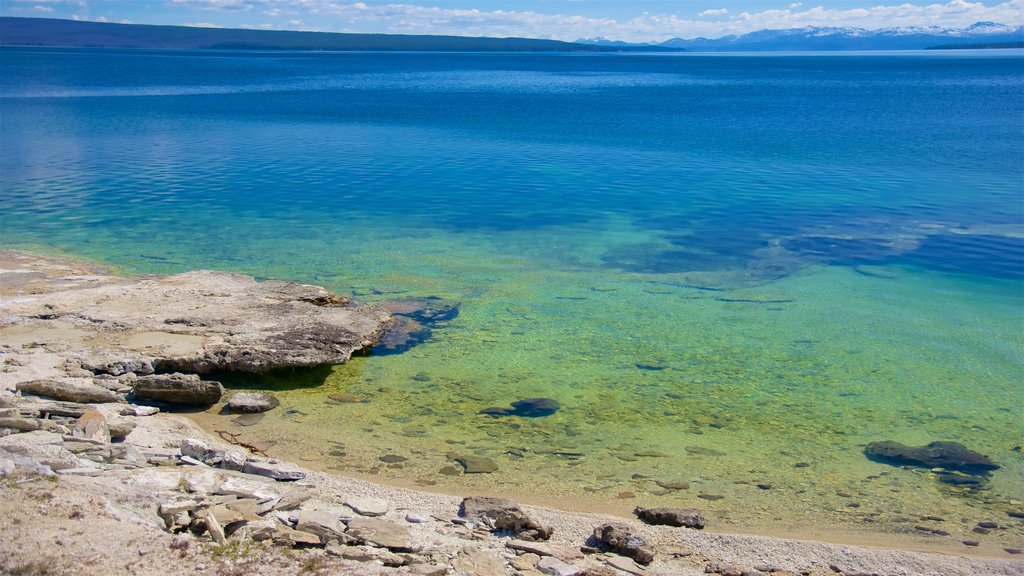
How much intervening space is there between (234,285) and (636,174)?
19.5 meters

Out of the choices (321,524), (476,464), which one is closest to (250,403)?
(476,464)

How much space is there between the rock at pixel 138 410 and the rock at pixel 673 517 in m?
6.19

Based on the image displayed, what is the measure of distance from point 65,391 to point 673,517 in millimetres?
7467

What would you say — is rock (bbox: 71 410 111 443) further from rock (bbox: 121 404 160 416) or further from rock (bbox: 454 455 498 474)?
rock (bbox: 454 455 498 474)

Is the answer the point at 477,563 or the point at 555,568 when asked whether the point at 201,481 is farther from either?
the point at 555,568

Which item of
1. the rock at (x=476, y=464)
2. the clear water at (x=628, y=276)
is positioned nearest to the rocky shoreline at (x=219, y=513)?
the clear water at (x=628, y=276)

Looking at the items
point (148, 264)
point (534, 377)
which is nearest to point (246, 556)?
point (534, 377)

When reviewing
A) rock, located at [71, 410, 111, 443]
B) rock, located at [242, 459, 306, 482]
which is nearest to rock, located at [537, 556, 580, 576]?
rock, located at [242, 459, 306, 482]

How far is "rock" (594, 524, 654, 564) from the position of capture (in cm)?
736

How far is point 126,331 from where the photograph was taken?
501 inches

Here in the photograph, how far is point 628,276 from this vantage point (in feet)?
60.1

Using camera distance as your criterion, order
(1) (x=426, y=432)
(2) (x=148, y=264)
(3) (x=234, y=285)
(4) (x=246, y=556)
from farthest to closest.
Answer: (2) (x=148, y=264) < (3) (x=234, y=285) < (1) (x=426, y=432) < (4) (x=246, y=556)

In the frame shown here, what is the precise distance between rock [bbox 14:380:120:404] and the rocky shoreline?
0.02 m

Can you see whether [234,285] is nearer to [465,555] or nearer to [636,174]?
[465,555]
